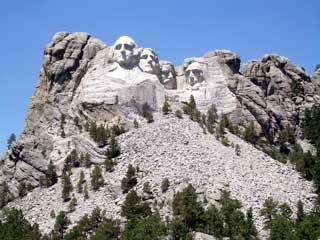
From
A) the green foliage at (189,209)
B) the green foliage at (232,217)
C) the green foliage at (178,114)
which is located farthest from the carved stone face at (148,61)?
the green foliage at (232,217)

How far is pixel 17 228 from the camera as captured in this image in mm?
66312

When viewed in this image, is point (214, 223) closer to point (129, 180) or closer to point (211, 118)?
point (129, 180)

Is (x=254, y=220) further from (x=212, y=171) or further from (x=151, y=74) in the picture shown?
(x=151, y=74)

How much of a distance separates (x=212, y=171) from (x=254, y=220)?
7.57 m

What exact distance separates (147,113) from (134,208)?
17.0 meters

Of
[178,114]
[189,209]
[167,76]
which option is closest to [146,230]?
[189,209]

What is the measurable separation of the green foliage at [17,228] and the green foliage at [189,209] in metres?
10.6

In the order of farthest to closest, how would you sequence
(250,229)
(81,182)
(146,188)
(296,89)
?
(296,89) < (81,182) < (146,188) < (250,229)

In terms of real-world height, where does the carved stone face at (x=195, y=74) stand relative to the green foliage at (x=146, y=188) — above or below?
above

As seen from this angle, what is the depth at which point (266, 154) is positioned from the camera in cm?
7875

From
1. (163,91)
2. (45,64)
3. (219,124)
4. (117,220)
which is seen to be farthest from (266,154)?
(45,64)

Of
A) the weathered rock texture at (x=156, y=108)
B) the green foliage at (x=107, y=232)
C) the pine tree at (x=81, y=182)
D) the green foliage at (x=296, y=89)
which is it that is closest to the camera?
the green foliage at (x=107, y=232)

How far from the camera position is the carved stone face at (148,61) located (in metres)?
84.6

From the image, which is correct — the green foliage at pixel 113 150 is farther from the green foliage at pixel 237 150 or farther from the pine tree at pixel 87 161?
the green foliage at pixel 237 150
